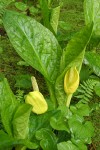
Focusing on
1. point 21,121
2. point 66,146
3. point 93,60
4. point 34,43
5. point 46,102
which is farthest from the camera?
point 93,60

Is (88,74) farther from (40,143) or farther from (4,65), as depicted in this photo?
(40,143)

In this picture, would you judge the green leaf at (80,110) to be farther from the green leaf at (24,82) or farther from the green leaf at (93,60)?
the green leaf at (24,82)

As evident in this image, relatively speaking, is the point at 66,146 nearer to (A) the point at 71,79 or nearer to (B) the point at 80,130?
(B) the point at 80,130

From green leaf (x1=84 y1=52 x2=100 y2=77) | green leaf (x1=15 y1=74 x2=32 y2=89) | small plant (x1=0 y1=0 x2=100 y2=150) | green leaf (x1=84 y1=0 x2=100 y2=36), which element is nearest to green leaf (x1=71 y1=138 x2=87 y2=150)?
small plant (x1=0 y1=0 x2=100 y2=150)

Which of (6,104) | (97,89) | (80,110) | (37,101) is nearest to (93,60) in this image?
(97,89)

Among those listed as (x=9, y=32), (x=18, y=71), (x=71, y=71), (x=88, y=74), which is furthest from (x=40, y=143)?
(x=18, y=71)

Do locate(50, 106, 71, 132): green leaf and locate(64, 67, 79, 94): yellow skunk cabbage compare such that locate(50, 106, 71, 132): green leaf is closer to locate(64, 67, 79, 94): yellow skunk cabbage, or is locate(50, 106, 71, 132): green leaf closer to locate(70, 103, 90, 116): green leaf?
locate(70, 103, 90, 116): green leaf
